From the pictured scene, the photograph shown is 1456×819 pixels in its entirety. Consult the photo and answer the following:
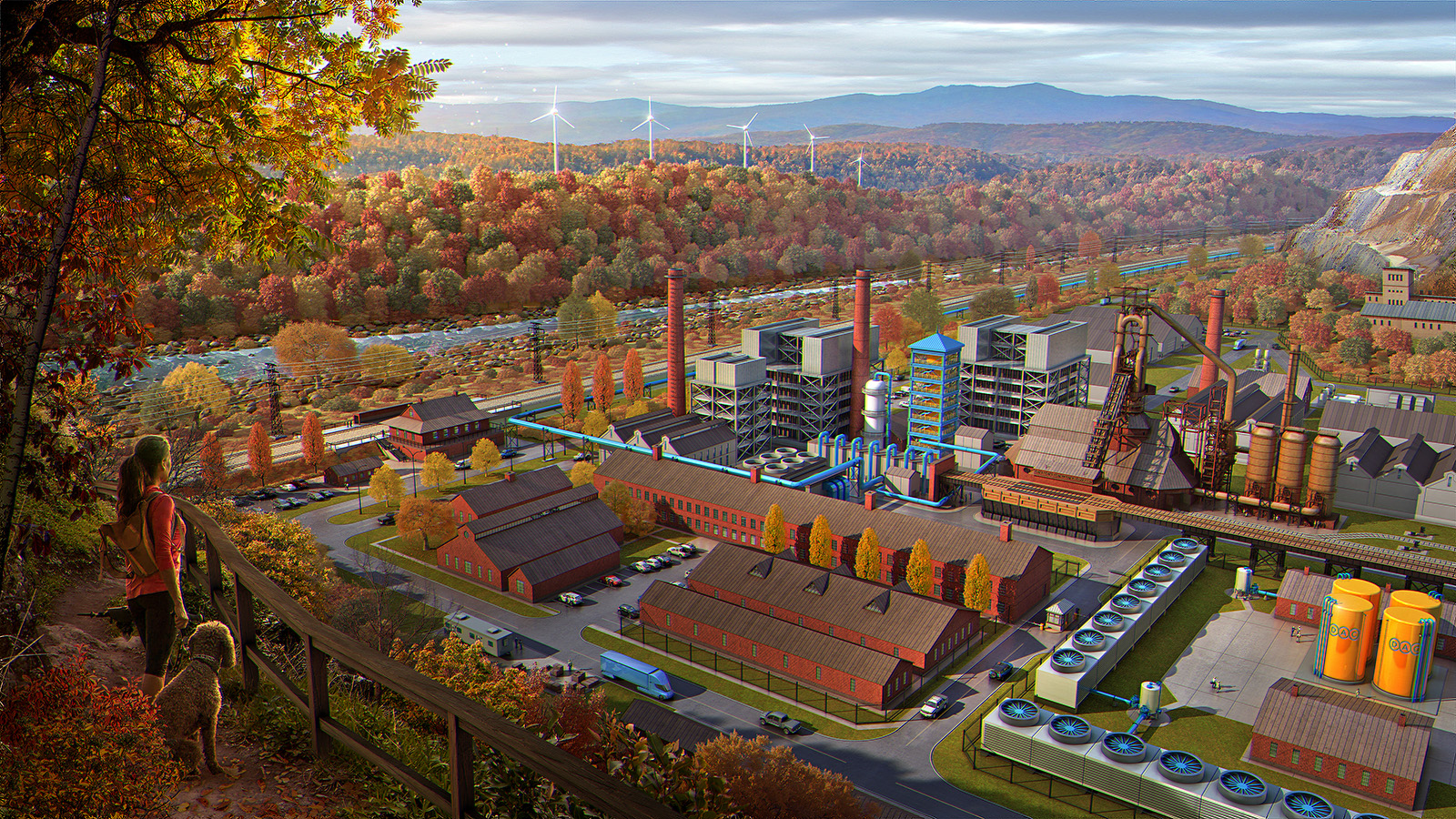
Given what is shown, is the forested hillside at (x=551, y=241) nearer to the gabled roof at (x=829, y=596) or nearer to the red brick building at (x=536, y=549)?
the red brick building at (x=536, y=549)

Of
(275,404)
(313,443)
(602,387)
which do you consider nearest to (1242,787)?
(313,443)

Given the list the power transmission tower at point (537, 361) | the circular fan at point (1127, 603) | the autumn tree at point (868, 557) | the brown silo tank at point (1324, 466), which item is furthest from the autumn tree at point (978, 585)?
the power transmission tower at point (537, 361)

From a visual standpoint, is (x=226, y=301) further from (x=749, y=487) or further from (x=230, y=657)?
(x=230, y=657)

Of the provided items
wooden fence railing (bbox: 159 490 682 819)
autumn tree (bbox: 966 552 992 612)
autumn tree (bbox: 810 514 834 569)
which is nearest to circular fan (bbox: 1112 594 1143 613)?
autumn tree (bbox: 966 552 992 612)

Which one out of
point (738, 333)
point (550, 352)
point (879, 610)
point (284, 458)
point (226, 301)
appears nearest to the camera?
point (879, 610)

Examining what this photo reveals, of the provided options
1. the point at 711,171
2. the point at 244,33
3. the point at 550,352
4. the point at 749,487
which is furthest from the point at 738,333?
the point at 244,33

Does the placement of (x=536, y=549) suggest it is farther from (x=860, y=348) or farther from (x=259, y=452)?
(x=860, y=348)
